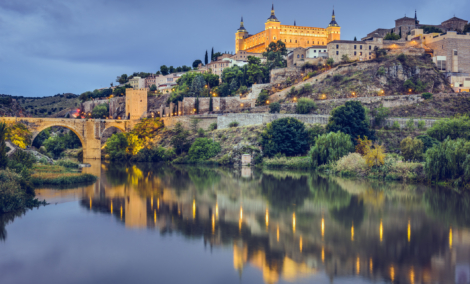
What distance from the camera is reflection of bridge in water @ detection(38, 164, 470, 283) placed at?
412 inches

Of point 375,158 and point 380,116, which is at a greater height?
point 380,116

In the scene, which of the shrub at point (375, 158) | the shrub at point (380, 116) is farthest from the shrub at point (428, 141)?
the shrub at point (380, 116)

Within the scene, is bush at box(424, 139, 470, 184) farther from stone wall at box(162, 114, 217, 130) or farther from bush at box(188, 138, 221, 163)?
stone wall at box(162, 114, 217, 130)

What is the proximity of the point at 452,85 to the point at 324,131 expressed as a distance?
83.0ft

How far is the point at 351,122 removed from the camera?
3716 cm

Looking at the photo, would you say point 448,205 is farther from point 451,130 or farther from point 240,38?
point 240,38

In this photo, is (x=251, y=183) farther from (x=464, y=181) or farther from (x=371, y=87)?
(x=371, y=87)

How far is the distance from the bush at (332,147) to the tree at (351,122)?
3059 millimetres

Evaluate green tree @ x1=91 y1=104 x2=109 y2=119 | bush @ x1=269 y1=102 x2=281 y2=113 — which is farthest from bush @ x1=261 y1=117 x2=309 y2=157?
green tree @ x1=91 y1=104 x2=109 y2=119

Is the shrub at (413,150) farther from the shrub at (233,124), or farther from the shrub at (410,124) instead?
the shrub at (233,124)

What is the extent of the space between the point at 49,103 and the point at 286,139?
8952cm

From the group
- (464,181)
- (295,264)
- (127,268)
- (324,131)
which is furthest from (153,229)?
(324,131)

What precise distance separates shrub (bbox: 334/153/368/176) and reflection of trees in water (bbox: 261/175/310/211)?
3.53 m

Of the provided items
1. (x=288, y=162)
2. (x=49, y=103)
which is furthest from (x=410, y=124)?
(x=49, y=103)
